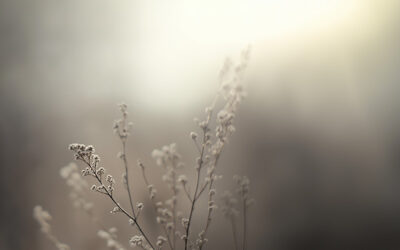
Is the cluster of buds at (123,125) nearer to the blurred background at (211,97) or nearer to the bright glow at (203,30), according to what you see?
the blurred background at (211,97)

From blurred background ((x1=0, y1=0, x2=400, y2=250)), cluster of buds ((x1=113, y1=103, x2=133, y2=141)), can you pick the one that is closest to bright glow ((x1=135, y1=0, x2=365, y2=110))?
blurred background ((x1=0, y1=0, x2=400, y2=250))

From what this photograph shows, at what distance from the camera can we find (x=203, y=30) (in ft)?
3.71

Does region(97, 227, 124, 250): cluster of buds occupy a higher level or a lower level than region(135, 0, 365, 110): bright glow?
lower

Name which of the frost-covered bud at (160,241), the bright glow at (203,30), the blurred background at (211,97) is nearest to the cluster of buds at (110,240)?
the frost-covered bud at (160,241)

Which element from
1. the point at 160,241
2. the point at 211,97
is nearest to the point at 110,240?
the point at 160,241

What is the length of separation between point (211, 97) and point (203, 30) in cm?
21

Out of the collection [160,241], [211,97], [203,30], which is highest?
[203,30]

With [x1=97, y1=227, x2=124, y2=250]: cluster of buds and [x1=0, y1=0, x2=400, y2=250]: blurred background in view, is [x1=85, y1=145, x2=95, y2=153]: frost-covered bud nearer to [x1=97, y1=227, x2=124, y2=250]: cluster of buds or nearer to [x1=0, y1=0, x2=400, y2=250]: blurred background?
[x1=97, y1=227, x2=124, y2=250]: cluster of buds

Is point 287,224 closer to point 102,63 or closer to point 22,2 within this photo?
point 102,63

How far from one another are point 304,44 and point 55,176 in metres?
0.94

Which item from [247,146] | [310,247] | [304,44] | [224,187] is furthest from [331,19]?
[310,247]

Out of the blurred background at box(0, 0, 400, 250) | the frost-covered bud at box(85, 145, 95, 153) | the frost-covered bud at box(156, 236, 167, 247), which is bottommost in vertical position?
the frost-covered bud at box(156, 236, 167, 247)

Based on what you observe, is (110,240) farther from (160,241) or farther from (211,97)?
(211,97)

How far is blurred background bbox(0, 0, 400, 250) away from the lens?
1109mm
